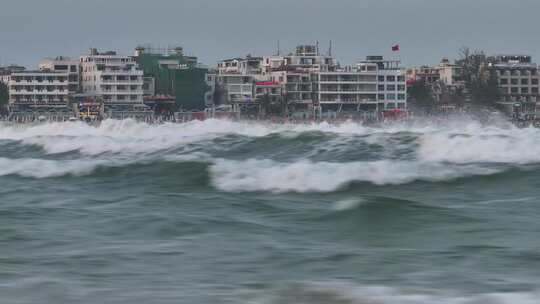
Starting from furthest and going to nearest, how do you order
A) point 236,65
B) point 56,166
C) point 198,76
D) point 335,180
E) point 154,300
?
point 236,65
point 198,76
point 56,166
point 335,180
point 154,300

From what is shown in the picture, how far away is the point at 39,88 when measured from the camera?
11062 cm

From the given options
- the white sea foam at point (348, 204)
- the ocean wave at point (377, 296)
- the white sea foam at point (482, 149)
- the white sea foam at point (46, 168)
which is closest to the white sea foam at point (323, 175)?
the white sea foam at point (482, 149)

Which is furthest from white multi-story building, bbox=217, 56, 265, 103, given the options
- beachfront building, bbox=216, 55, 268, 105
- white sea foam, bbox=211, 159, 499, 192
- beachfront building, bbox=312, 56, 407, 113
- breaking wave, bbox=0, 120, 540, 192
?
white sea foam, bbox=211, 159, 499, 192

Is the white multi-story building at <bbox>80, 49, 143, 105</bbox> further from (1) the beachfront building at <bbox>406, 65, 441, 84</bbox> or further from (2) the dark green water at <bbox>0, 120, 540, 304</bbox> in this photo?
(2) the dark green water at <bbox>0, 120, 540, 304</bbox>

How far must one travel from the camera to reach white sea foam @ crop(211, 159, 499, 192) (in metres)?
15.7

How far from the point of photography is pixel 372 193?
15125mm

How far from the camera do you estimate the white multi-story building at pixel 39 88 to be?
11019cm

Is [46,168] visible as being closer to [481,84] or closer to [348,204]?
[348,204]

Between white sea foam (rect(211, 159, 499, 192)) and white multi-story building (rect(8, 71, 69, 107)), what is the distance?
9569cm

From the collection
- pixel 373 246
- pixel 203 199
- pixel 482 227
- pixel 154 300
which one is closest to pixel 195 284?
pixel 154 300

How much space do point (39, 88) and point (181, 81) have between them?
49.3 feet

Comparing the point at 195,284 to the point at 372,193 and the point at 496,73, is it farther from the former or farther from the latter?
the point at 496,73

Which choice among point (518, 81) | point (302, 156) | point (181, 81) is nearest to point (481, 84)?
point (518, 81)

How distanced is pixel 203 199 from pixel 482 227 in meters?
4.36
